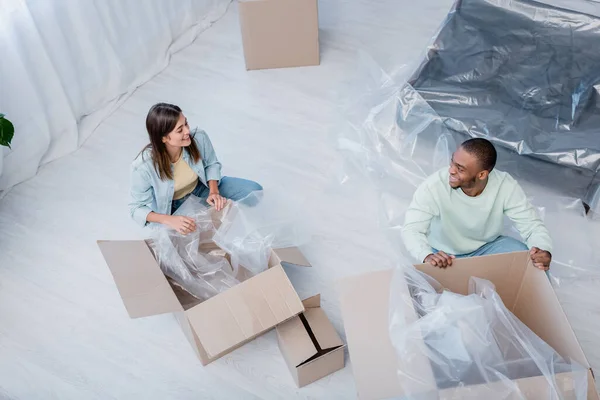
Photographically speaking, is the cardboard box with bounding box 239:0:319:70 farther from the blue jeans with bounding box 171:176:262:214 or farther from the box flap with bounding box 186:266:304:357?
the box flap with bounding box 186:266:304:357

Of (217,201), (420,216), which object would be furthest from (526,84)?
(217,201)

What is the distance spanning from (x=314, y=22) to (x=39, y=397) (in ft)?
6.34

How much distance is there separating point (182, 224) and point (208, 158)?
30 cm

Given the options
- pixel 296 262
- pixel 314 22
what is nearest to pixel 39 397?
pixel 296 262

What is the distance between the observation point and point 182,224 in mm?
1989

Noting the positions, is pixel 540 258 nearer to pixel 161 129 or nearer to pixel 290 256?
pixel 290 256

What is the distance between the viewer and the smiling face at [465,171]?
1720 millimetres

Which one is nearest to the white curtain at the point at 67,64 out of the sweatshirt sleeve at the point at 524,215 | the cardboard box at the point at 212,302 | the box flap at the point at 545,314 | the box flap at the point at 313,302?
the cardboard box at the point at 212,302

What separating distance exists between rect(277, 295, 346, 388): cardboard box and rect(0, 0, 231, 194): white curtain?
140 centimetres

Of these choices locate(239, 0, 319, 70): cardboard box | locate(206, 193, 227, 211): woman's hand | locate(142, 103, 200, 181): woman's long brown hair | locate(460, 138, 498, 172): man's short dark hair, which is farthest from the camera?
locate(239, 0, 319, 70): cardboard box

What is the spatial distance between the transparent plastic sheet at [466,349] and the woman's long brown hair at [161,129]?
0.86 meters

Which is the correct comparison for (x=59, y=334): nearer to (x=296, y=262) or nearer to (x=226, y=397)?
(x=226, y=397)

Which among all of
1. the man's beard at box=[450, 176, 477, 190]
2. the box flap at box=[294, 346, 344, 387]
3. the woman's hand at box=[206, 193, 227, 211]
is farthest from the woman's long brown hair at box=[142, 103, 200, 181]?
the man's beard at box=[450, 176, 477, 190]

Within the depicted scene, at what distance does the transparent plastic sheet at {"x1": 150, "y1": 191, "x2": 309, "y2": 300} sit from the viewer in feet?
6.42
